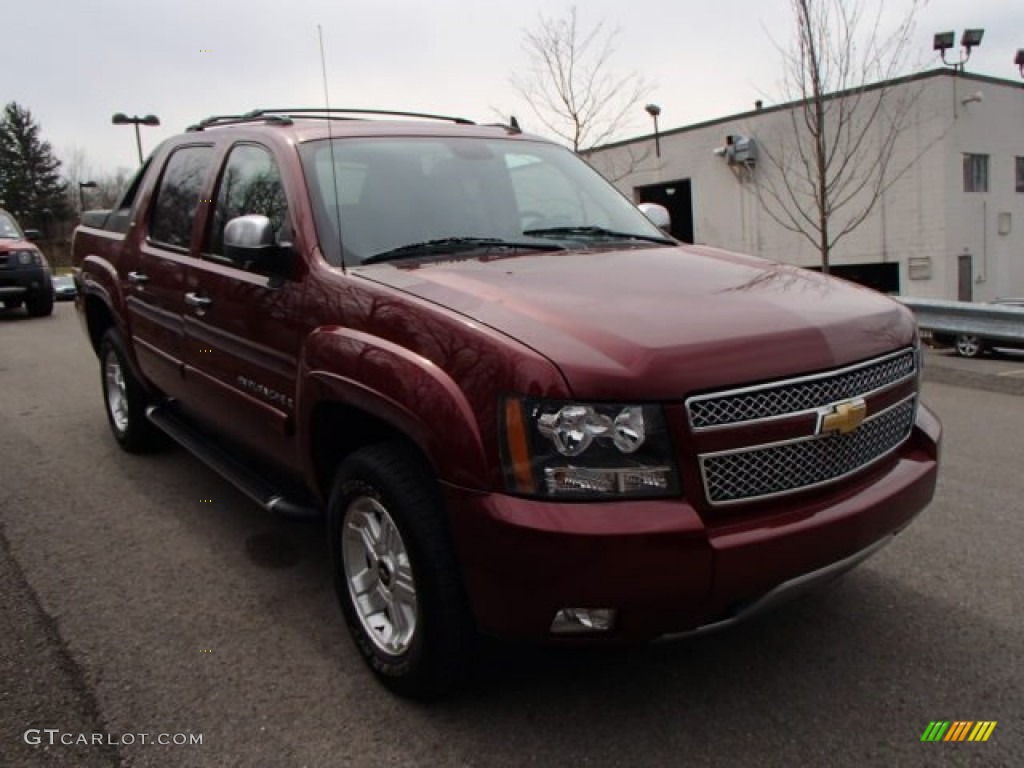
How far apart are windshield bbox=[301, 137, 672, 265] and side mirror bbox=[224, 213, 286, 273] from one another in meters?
0.19

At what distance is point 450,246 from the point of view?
3234 mm

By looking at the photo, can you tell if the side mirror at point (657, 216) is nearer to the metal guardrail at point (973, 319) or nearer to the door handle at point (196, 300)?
the door handle at point (196, 300)

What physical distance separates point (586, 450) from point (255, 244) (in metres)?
1.54

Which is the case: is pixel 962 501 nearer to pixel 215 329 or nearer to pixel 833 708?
pixel 833 708

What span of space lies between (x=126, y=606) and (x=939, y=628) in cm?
311

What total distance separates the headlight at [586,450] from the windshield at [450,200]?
117 centimetres

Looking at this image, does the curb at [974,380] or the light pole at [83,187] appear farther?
the light pole at [83,187]

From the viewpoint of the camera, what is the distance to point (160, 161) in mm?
4883

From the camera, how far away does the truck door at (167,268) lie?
4.18 meters

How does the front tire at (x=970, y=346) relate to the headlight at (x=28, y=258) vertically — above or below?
below

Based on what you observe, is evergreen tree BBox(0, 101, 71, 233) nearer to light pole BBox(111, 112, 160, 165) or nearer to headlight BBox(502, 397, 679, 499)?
light pole BBox(111, 112, 160, 165)

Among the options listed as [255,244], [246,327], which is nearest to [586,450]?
[255,244]

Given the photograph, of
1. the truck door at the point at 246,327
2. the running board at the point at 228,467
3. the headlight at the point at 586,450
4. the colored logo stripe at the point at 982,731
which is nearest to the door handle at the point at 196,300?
the truck door at the point at 246,327

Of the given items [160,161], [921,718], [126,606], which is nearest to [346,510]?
[126,606]
